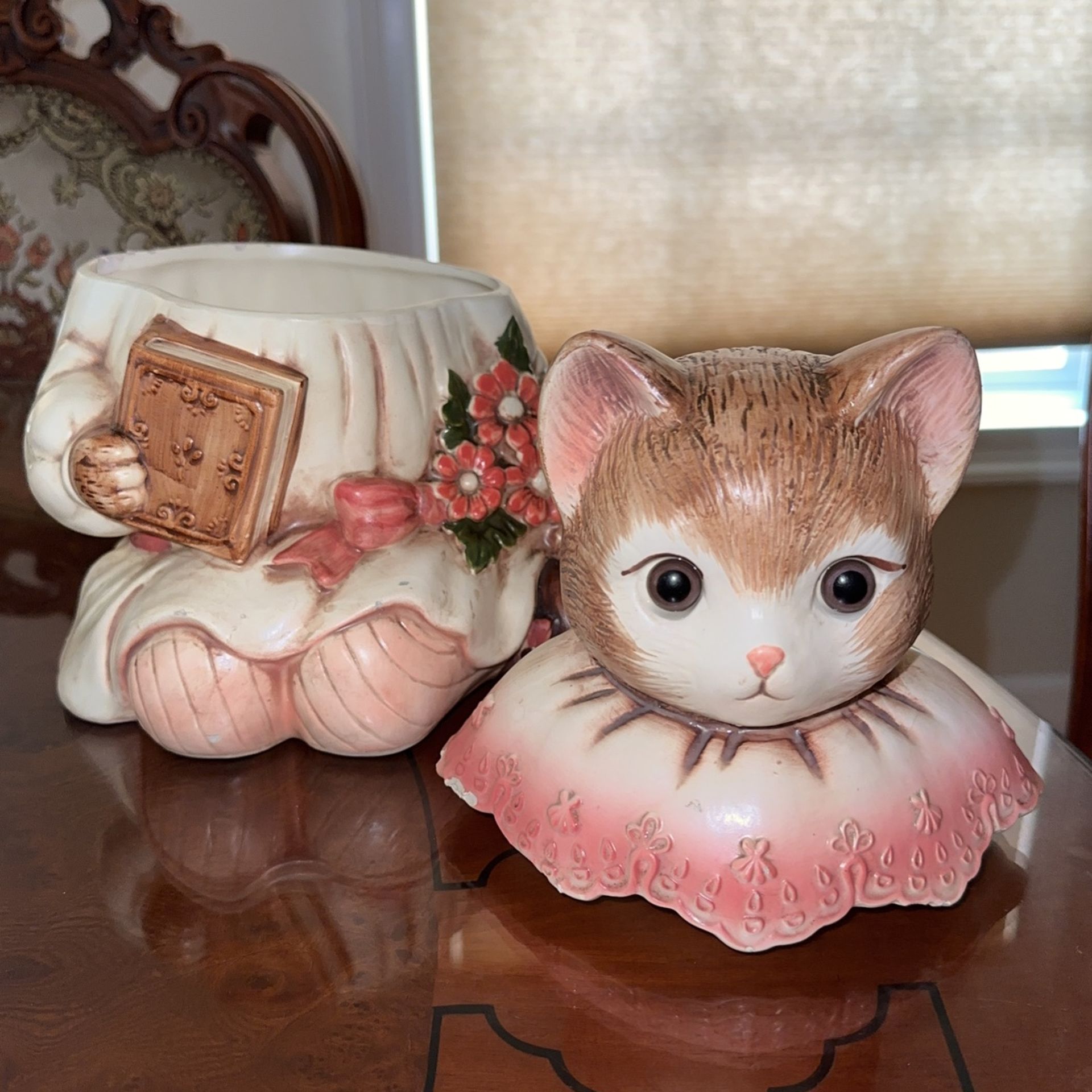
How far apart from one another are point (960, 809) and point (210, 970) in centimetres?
34

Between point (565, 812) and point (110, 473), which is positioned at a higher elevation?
point (110, 473)

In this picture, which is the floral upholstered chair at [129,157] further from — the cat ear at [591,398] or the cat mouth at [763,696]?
the cat mouth at [763,696]

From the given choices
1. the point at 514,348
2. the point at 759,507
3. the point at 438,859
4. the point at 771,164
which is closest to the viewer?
the point at 759,507

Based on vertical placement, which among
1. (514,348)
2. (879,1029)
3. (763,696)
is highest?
(514,348)

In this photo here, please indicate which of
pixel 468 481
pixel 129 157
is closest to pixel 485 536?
pixel 468 481

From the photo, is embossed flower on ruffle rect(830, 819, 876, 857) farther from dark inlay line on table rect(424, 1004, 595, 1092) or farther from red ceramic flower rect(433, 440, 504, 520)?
red ceramic flower rect(433, 440, 504, 520)

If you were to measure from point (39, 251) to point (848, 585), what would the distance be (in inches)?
47.3

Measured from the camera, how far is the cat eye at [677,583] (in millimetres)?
469

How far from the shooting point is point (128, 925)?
0.53 meters

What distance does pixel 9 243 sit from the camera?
137cm

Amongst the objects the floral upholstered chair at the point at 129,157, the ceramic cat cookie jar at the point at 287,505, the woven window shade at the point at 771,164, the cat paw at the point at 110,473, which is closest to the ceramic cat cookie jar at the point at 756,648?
the ceramic cat cookie jar at the point at 287,505

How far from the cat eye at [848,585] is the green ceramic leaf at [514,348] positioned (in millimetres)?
277

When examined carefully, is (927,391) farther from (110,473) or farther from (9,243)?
(9,243)

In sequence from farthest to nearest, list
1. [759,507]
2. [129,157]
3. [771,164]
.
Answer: [771,164] < [129,157] < [759,507]
